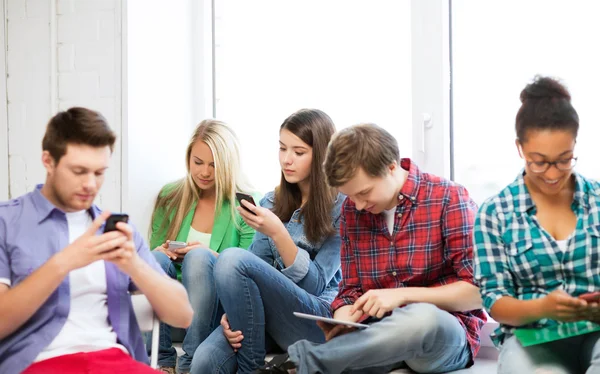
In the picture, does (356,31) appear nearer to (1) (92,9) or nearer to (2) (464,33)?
(2) (464,33)

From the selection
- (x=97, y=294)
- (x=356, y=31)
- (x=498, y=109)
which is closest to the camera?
(x=97, y=294)

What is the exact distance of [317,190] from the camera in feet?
9.01

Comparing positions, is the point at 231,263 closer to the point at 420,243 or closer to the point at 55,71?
the point at 420,243

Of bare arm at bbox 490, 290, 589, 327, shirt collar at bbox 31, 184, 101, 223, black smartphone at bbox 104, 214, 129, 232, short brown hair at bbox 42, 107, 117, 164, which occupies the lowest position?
bare arm at bbox 490, 290, 589, 327

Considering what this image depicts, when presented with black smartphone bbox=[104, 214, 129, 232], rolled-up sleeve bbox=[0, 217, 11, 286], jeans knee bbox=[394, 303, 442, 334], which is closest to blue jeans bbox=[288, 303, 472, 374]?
jeans knee bbox=[394, 303, 442, 334]

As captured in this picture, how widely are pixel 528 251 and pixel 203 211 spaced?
1.58 meters

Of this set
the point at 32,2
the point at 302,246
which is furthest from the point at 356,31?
the point at 32,2

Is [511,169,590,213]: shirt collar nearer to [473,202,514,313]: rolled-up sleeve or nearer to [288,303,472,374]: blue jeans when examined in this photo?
[473,202,514,313]: rolled-up sleeve

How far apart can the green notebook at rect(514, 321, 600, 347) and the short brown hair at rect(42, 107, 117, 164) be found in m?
1.20

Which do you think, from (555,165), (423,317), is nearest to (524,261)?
(555,165)

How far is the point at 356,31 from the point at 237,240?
105 centimetres

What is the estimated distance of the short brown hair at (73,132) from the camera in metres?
1.79

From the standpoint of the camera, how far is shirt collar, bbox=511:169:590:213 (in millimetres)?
1953

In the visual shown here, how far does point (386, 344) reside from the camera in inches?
85.2
